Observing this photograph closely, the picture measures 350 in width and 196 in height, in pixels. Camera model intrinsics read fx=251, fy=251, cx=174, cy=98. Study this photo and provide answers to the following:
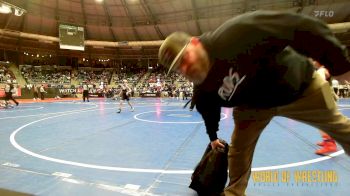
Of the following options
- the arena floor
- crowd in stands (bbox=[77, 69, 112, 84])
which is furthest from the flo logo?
crowd in stands (bbox=[77, 69, 112, 84])

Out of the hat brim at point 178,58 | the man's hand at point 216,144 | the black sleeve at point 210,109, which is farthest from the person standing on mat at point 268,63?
the man's hand at point 216,144

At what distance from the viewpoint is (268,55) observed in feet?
5.83

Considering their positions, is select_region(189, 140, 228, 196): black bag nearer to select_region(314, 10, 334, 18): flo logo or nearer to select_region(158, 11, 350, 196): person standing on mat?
select_region(158, 11, 350, 196): person standing on mat

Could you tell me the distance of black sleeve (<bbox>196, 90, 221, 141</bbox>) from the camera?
2.45 meters

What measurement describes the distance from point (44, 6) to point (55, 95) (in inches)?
502

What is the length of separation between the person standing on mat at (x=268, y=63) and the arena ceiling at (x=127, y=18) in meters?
29.4

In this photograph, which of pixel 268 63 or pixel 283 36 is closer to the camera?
pixel 283 36

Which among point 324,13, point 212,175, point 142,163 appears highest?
point 324,13

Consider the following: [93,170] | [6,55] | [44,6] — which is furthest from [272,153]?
[6,55]

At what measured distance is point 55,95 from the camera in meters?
30.0

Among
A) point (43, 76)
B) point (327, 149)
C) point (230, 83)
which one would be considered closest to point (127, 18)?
point (43, 76)

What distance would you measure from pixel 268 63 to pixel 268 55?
6 centimetres

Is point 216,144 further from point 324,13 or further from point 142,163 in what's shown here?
point 324,13

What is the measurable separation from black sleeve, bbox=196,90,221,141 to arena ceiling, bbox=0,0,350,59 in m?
29.1
